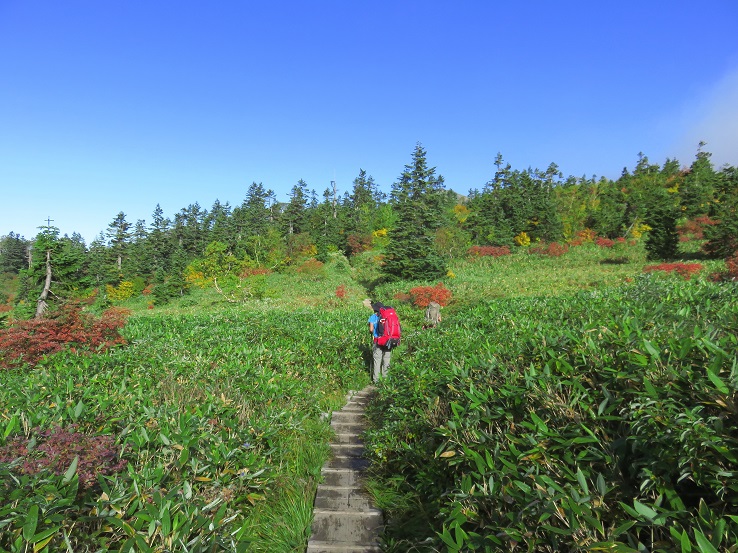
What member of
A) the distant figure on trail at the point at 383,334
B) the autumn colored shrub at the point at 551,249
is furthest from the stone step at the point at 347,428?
the autumn colored shrub at the point at 551,249

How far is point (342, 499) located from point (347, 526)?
0.39 meters

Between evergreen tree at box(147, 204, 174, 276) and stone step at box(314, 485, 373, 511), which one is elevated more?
evergreen tree at box(147, 204, 174, 276)

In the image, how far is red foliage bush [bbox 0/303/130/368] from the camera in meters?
7.64

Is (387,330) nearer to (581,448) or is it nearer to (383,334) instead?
(383,334)

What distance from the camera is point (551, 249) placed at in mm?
35781

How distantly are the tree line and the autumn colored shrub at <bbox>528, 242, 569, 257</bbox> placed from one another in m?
4.25

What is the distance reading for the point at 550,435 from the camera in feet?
8.34

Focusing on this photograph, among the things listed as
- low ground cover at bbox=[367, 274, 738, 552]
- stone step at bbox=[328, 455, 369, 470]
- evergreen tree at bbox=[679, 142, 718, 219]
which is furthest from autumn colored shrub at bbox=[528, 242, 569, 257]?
stone step at bbox=[328, 455, 369, 470]

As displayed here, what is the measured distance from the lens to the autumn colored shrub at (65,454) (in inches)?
103

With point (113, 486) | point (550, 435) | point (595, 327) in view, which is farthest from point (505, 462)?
point (113, 486)

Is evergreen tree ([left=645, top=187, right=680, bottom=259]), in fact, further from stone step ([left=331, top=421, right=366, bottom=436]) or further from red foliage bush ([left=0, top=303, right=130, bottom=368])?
red foliage bush ([left=0, top=303, right=130, bottom=368])

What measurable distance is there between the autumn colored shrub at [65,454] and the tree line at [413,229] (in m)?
22.0

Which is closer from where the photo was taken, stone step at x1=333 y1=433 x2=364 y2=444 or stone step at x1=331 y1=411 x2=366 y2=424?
stone step at x1=333 y1=433 x2=364 y2=444

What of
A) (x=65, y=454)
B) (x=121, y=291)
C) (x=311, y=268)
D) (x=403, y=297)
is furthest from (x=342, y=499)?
(x=121, y=291)
